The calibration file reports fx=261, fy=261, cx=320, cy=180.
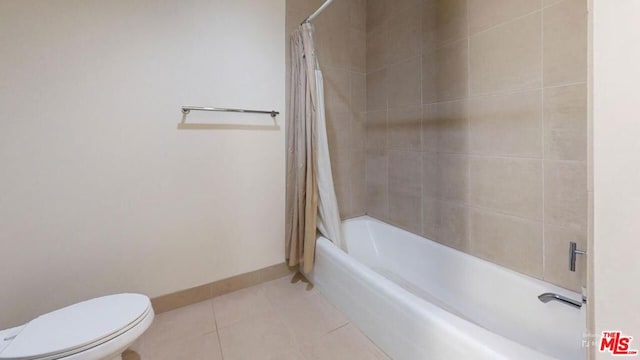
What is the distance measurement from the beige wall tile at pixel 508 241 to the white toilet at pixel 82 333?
1.88 meters

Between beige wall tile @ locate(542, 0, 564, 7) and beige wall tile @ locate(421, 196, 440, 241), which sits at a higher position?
beige wall tile @ locate(542, 0, 564, 7)

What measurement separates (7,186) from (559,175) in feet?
8.96

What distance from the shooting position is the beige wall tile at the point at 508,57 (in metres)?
1.34

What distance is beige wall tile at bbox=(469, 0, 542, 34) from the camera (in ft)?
4.46

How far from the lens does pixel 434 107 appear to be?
6.11 feet

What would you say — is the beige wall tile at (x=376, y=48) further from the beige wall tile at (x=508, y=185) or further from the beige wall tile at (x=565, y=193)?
the beige wall tile at (x=565, y=193)

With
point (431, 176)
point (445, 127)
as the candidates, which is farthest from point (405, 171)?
point (445, 127)

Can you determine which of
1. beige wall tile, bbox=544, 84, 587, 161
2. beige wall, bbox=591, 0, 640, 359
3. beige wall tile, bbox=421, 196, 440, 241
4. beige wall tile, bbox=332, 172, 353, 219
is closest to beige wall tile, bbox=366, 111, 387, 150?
beige wall tile, bbox=332, 172, 353, 219

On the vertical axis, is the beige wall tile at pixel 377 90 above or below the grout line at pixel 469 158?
above

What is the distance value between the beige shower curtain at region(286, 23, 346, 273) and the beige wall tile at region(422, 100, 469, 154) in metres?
0.76

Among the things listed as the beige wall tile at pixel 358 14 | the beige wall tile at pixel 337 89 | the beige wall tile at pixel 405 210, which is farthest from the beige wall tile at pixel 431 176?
the beige wall tile at pixel 358 14

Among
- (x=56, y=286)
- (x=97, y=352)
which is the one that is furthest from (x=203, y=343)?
(x=56, y=286)

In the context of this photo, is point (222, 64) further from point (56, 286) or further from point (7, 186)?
point (56, 286)

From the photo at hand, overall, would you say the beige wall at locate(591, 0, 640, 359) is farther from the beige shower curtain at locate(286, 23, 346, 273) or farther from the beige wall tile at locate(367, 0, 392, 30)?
the beige wall tile at locate(367, 0, 392, 30)
